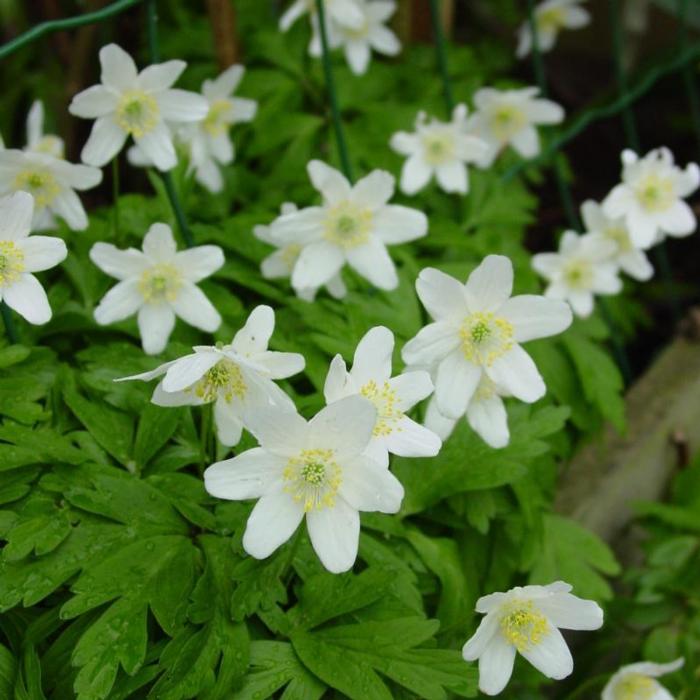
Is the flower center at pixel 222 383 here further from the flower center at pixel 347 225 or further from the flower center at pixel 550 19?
the flower center at pixel 550 19

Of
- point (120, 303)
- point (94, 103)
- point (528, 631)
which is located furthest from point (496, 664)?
point (94, 103)

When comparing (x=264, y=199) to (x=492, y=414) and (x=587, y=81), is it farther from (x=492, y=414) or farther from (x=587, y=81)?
(x=587, y=81)

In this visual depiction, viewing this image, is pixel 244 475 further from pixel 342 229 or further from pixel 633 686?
pixel 633 686

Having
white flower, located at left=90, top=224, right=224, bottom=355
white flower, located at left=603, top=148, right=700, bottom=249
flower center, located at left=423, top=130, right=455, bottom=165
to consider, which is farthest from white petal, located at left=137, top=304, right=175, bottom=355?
white flower, located at left=603, top=148, right=700, bottom=249

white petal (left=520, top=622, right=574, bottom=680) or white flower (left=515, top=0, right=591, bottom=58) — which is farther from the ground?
white flower (left=515, top=0, right=591, bottom=58)

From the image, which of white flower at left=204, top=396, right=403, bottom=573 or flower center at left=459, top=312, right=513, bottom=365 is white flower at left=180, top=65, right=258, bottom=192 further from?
white flower at left=204, top=396, right=403, bottom=573
